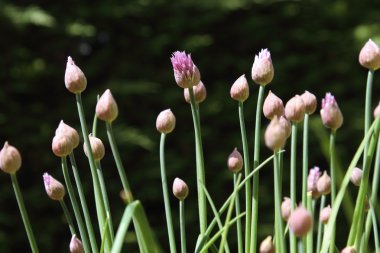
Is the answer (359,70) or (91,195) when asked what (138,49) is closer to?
(91,195)

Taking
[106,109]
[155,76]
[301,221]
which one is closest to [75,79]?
[106,109]

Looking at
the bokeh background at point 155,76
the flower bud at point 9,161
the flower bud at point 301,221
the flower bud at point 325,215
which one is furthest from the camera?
the bokeh background at point 155,76

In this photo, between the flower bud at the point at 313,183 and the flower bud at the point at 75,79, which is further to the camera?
the flower bud at the point at 313,183

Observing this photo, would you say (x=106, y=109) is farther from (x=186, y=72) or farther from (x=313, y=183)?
A: (x=313, y=183)

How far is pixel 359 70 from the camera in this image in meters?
3.08

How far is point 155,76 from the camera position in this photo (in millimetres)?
2723

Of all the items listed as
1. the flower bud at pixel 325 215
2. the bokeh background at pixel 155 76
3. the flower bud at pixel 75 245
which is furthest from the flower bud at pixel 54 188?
the bokeh background at pixel 155 76

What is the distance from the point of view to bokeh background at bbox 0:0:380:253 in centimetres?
247

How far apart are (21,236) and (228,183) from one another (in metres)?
0.82

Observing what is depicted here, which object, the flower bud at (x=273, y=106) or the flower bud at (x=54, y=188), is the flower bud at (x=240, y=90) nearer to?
the flower bud at (x=273, y=106)

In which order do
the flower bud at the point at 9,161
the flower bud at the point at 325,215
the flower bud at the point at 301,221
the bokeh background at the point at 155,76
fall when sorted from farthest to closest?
the bokeh background at the point at 155,76 → the flower bud at the point at 325,215 → the flower bud at the point at 9,161 → the flower bud at the point at 301,221

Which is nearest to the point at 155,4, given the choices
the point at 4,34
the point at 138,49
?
the point at 138,49

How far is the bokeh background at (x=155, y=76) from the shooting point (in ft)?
8.12

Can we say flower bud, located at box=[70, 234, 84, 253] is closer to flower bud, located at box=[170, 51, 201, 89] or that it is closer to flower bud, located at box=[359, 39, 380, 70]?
flower bud, located at box=[170, 51, 201, 89]
